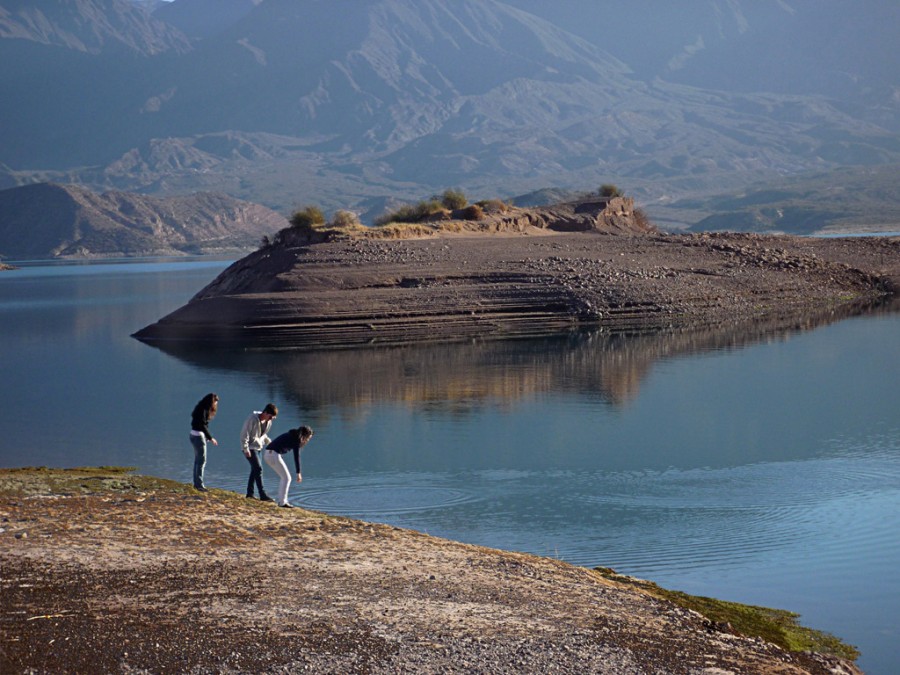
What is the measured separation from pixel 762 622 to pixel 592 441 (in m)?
11.5

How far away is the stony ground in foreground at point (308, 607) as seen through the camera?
9.66 m

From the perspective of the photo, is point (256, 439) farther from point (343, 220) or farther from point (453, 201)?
point (453, 201)

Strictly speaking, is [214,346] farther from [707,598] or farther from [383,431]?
[707,598]

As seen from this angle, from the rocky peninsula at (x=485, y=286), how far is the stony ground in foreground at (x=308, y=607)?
32638 millimetres

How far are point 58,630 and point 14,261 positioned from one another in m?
178

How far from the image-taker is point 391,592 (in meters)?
11.4

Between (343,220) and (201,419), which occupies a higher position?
(343,220)

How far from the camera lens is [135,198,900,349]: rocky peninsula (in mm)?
48031

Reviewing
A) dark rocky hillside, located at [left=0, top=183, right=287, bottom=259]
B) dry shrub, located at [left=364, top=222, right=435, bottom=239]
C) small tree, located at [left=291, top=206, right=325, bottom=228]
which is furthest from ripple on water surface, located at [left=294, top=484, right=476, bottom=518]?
dark rocky hillside, located at [left=0, top=183, right=287, bottom=259]

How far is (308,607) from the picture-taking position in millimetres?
10742

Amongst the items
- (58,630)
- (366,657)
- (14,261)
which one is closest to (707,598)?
(366,657)

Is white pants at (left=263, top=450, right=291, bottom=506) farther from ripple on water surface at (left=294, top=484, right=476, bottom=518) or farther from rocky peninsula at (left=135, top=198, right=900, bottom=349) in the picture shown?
rocky peninsula at (left=135, top=198, right=900, bottom=349)

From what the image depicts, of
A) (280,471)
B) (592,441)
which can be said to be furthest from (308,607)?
(592,441)

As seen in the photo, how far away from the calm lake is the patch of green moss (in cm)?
32
